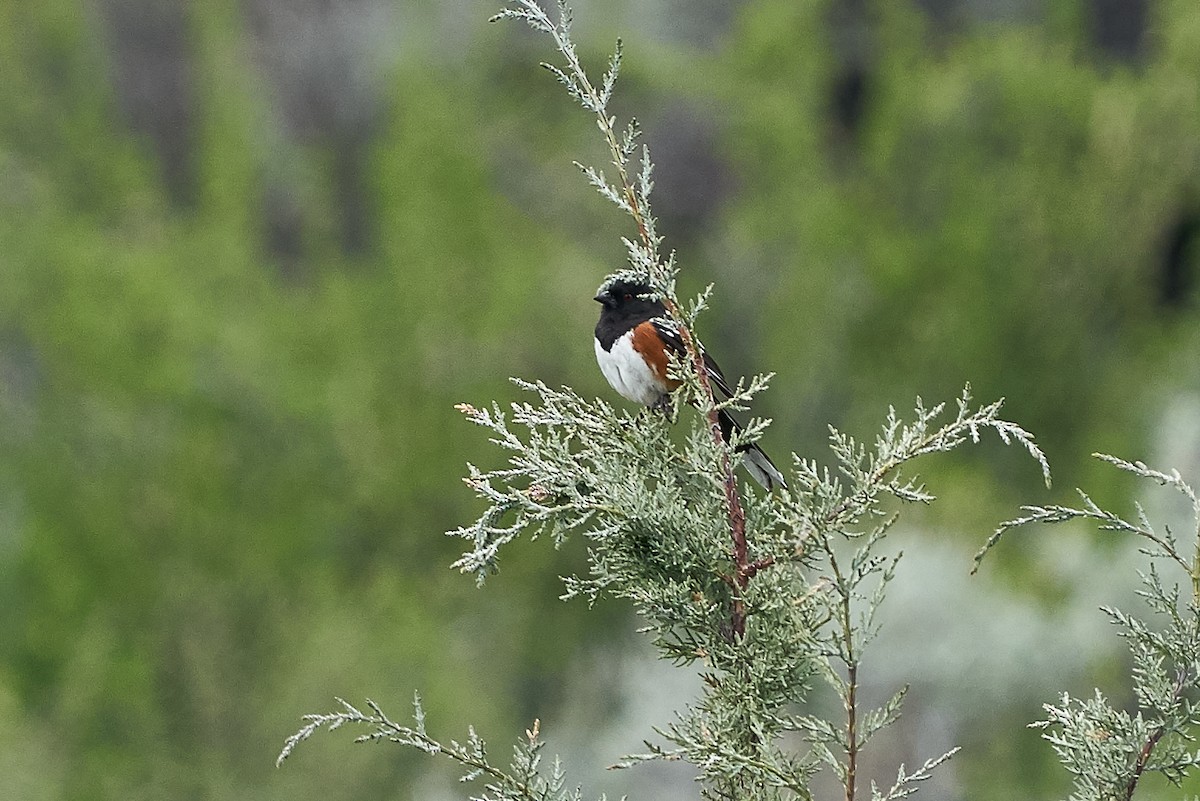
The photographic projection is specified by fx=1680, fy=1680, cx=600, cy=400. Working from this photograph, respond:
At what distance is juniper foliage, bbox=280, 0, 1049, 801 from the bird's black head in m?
1.74

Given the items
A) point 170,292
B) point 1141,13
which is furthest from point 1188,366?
point 170,292

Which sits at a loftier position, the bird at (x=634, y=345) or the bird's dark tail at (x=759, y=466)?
the bird at (x=634, y=345)

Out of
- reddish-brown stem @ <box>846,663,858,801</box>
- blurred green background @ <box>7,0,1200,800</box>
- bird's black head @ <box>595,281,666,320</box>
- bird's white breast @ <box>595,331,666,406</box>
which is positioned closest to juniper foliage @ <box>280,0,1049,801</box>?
reddish-brown stem @ <box>846,663,858,801</box>

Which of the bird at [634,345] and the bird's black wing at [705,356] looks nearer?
the bird's black wing at [705,356]

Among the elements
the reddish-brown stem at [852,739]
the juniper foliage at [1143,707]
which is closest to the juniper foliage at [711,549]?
the reddish-brown stem at [852,739]

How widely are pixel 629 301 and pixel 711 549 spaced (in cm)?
207

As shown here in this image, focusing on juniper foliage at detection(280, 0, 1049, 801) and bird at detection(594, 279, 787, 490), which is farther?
bird at detection(594, 279, 787, 490)

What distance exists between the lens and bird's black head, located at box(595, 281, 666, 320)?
5.49m

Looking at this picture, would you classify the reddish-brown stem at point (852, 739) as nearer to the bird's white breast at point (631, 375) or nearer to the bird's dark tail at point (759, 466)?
the bird's dark tail at point (759, 466)

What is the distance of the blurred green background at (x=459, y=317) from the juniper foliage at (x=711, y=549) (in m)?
15.5

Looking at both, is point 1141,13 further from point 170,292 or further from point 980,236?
point 170,292

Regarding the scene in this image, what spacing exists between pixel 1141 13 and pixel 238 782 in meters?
30.0

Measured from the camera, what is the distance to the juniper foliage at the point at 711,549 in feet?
11.5

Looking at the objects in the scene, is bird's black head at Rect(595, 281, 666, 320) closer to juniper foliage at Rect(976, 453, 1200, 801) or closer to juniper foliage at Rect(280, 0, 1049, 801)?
juniper foliage at Rect(280, 0, 1049, 801)
